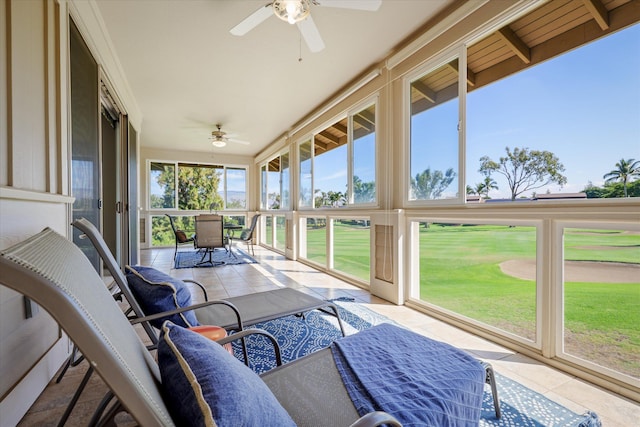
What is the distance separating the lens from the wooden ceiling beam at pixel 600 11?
6.03 ft

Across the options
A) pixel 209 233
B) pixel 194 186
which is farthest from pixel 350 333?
pixel 194 186

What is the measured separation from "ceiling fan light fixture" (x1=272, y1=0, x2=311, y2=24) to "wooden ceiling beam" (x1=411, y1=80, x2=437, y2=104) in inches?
58.7

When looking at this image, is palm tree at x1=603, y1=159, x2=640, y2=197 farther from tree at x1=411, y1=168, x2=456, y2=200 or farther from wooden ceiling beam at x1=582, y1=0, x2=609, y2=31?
tree at x1=411, y1=168, x2=456, y2=200

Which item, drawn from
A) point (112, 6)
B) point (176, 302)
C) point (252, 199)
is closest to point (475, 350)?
point (176, 302)

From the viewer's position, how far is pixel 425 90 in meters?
2.96

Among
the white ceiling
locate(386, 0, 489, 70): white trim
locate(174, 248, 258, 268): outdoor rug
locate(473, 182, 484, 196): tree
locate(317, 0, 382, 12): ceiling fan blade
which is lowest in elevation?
locate(174, 248, 258, 268): outdoor rug

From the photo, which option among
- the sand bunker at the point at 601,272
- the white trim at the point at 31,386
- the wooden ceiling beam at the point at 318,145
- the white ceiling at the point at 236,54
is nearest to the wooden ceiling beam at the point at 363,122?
the white ceiling at the point at 236,54

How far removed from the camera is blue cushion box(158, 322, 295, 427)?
0.54m

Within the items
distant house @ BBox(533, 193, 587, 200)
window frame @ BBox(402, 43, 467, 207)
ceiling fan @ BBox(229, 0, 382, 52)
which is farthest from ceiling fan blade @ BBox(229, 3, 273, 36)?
distant house @ BBox(533, 193, 587, 200)

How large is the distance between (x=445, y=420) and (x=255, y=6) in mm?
3172

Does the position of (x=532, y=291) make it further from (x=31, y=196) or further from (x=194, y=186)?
(x=194, y=186)

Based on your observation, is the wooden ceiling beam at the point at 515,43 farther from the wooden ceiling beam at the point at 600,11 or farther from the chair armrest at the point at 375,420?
the chair armrest at the point at 375,420

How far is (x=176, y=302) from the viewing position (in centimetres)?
155

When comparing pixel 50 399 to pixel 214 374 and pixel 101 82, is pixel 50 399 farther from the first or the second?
pixel 101 82
